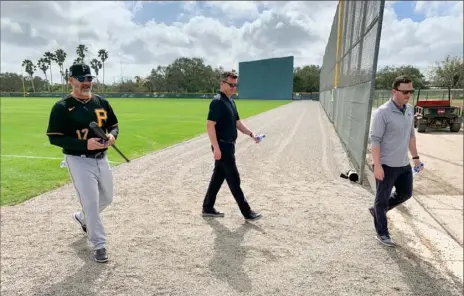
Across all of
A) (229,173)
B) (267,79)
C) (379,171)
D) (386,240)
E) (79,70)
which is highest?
(267,79)

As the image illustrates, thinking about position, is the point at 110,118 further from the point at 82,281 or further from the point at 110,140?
the point at 82,281

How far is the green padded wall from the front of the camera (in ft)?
281

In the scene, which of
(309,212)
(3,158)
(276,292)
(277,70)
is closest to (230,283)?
(276,292)

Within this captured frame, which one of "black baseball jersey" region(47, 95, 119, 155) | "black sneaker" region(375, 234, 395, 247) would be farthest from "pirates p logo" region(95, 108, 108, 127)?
"black sneaker" region(375, 234, 395, 247)

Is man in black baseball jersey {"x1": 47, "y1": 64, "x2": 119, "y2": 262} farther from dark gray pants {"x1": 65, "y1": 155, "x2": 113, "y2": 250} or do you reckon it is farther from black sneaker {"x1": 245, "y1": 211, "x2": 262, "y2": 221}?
black sneaker {"x1": 245, "y1": 211, "x2": 262, "y2": 221}

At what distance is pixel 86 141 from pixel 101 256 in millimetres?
1247

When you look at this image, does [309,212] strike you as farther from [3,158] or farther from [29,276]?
[3,158]

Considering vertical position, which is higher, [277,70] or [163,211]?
[277,70]

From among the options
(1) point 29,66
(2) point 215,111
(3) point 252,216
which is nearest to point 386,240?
(3) point 252,216

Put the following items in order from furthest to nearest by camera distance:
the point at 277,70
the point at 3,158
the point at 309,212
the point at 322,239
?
the point at 277,70, the point at 3,158, the point at 309,212, the point at 322,239

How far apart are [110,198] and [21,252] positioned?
1.14 m

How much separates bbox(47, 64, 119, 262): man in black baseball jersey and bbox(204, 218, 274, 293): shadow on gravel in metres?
1.22

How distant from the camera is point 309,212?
5.43m

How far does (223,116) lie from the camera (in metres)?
4.64
